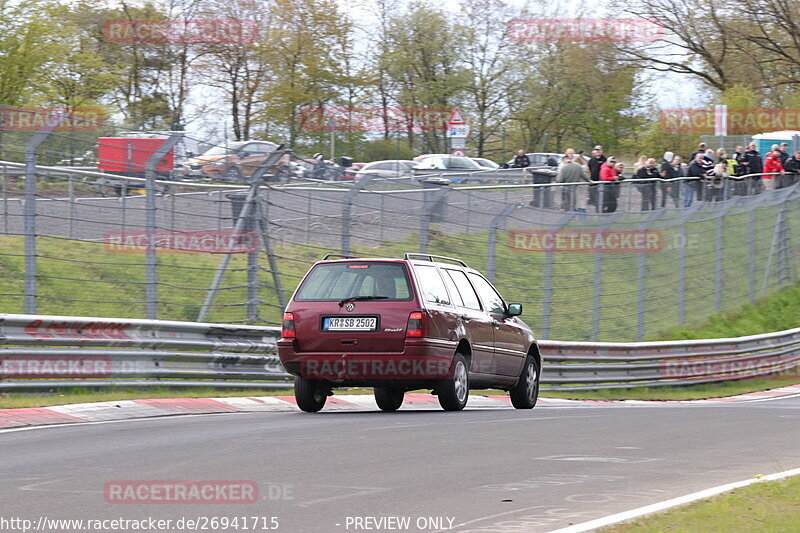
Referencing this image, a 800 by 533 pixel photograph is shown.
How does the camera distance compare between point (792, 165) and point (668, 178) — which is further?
point (792, 165)

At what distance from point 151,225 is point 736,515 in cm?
916

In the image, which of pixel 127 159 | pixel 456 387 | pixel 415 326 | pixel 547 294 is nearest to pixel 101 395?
pixel 127 159

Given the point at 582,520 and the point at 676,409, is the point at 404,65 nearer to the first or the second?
the point at 676,409

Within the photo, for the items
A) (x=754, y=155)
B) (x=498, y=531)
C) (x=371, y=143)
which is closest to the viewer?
(x=498, y=531)

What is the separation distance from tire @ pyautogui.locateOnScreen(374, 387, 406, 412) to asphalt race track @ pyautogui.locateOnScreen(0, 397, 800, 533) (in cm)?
143

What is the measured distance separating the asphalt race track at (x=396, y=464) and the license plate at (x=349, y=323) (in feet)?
2.82

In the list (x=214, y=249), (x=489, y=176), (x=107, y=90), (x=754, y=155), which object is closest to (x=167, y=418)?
(x=214, y=249)

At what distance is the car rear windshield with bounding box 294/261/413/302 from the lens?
1274cm

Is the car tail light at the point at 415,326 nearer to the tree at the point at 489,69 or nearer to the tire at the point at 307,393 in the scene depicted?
the tire at the point at 307,393

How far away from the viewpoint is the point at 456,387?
13211 mm

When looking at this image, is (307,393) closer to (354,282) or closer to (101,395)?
(354,282)

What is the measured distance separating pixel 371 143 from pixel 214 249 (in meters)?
47.4

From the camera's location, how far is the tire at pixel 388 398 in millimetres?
14312

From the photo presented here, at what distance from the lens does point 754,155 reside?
34812 millimetres
